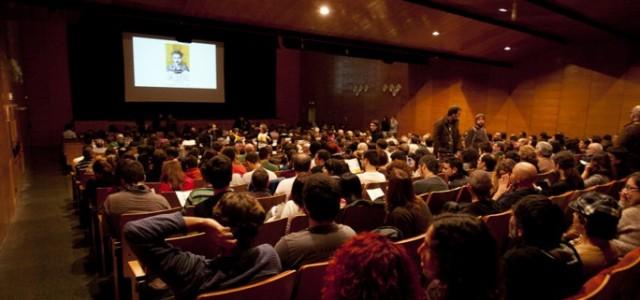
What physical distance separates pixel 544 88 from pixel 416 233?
1165 cm

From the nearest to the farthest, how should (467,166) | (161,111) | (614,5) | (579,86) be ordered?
(467,166)
(614,5)
(579,86)
(161,111)

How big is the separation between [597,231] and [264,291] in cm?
185

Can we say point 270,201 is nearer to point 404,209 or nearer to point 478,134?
point 404,209

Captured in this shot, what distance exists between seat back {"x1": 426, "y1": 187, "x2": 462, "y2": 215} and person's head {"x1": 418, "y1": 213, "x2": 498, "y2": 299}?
8.23ft

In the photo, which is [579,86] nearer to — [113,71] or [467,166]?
[467,166]

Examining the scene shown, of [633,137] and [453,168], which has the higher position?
[633,137]

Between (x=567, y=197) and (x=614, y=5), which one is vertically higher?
(x=614, y=5)

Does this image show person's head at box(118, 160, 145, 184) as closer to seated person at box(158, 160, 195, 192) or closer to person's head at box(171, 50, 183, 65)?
seated person at box(158, 160, 195, 192)

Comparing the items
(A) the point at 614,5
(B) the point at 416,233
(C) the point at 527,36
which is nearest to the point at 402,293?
(B) the point at 416,233

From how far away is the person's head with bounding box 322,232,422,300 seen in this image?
1.05 meters

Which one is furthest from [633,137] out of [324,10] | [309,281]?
[309,281]

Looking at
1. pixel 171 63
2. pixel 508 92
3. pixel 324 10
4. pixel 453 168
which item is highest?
pixel 324 10

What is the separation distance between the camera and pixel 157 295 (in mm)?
2260

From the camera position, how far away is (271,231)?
109 inches
